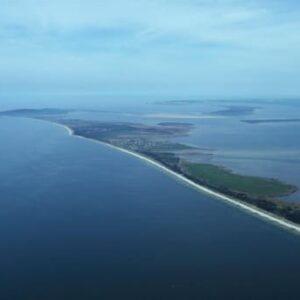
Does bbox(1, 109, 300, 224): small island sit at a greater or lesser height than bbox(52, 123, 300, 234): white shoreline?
greater

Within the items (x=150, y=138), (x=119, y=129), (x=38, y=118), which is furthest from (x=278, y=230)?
(x=38, y=118)

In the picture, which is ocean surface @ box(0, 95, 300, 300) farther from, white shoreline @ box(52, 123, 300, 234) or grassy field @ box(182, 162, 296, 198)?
grassy field @ box(182, 162, 296, 198)

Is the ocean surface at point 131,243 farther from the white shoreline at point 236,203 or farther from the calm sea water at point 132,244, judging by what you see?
the white shoreline at point 236,203

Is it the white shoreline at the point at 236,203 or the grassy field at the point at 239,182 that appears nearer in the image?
the white shoreline at the point at 236,203

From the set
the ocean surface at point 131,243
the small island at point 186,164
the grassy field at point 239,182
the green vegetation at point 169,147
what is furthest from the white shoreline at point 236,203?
the green vegetation at point 169,147

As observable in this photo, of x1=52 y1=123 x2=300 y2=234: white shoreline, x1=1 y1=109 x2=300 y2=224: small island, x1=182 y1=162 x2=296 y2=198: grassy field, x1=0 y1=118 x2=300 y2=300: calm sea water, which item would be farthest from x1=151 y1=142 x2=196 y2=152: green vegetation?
x1=0 y1=118 x2=300 y2=300: calm sea water

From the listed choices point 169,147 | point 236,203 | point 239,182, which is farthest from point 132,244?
point 169,147
